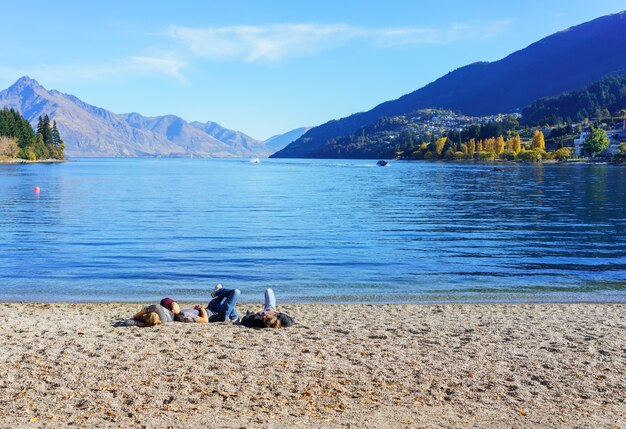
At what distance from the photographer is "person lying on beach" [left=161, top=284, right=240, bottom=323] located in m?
16.5

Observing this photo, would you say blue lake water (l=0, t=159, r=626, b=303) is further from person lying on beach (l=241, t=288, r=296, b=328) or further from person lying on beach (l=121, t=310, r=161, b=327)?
person lying on beach (l=121, t=310, r=161, b=327)

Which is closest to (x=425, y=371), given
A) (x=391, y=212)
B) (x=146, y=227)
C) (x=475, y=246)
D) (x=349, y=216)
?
(x=475, y=246)

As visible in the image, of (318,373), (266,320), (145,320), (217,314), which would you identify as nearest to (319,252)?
(217,314)

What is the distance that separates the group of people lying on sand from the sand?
357 mm

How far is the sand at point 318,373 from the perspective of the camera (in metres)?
9.70

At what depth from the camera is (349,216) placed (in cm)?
5322

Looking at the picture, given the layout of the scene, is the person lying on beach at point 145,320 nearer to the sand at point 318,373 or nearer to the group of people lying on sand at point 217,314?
the group of people lying on sand at point 217,314

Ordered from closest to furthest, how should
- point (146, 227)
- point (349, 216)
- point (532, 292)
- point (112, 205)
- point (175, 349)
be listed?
point (175, 349) < point (532, 292) < point (146, 227) < point (349, 216) < point (112, 205)

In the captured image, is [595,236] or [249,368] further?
[595,236]

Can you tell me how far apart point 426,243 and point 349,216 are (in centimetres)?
1735

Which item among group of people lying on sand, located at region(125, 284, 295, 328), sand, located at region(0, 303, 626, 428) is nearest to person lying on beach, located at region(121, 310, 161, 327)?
group of people lying on sand, located at region(125, 284, 295, 328)

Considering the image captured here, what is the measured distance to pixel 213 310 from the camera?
17.1 metres

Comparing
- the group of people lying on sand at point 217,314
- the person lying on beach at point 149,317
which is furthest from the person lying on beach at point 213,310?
the person lying on beach at point 149,317

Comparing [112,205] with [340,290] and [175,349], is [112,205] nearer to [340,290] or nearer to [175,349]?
[340,290]
